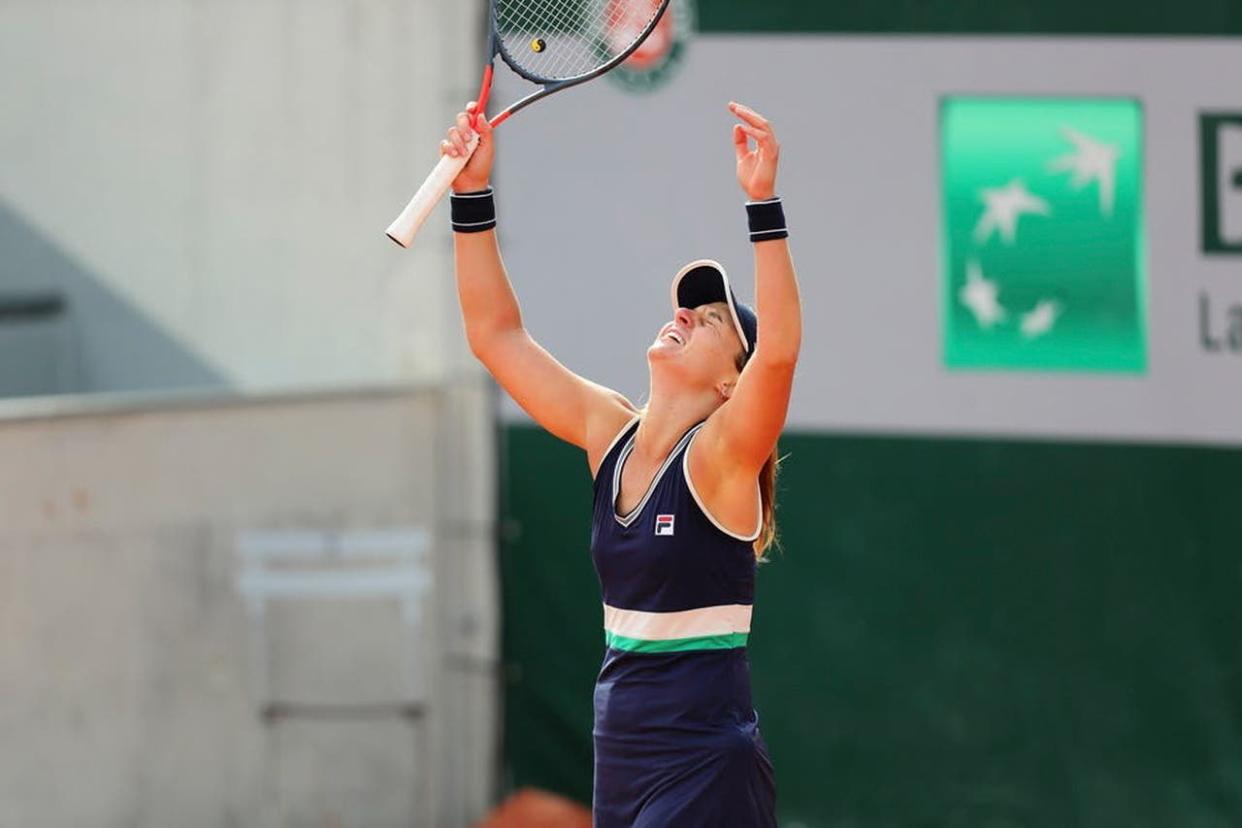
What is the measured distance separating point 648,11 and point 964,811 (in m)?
3.41

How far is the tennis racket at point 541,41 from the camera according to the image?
11.4ft

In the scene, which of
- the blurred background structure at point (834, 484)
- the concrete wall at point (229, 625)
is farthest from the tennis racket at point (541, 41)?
the concrete wall at point (229, 625)

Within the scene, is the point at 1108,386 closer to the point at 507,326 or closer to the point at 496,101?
the point at 496,101

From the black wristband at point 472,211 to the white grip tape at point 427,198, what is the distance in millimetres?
40

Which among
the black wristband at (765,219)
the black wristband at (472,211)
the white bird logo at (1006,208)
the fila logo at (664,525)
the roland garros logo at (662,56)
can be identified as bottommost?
the fila logo at (664,525)

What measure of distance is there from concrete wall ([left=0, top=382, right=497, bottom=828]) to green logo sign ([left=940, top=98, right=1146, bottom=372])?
5.87ft

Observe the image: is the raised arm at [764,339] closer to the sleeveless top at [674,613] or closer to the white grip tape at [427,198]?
the sleeveless top at [674,613]

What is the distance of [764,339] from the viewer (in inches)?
126

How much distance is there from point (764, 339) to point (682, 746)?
72 cm

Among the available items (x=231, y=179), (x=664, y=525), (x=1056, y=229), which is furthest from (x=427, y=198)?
(x=231, y=179)

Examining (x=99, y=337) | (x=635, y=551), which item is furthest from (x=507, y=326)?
(x=99, y=337)

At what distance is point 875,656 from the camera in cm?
640

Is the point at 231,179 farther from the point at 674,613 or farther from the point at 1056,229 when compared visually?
the point at 674,613

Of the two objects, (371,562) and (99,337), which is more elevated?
(99,337)
